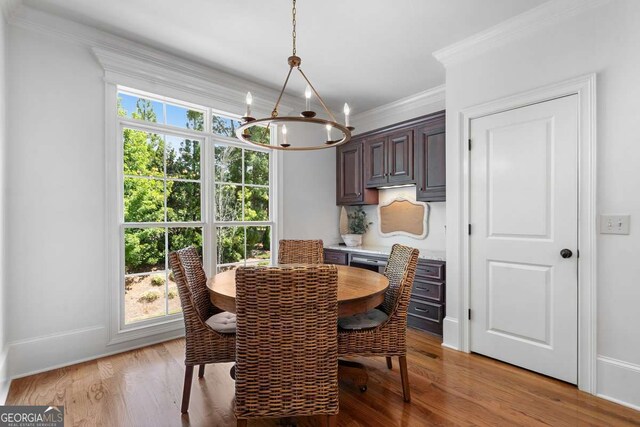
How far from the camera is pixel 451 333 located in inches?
116

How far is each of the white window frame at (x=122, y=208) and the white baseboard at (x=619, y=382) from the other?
11.0 feet

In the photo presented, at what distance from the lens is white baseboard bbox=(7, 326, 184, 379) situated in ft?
7.75

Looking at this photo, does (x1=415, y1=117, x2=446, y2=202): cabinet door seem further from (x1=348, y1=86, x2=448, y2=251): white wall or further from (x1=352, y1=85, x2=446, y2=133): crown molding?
(x1=352, y1=85, x2=446, y2=133): crown molding

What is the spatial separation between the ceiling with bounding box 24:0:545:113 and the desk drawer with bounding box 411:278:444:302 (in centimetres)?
221

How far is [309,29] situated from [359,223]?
269cm

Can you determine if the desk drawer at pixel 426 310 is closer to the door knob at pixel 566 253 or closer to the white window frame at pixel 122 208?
the door knob at pixel 566 253

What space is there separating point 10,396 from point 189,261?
1433 millimetres

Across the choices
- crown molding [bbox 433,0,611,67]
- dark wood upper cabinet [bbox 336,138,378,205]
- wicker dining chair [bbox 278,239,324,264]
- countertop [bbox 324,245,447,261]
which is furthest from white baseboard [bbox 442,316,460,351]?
crown molding [bbox 433,0,611,67]

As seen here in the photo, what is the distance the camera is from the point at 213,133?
137 inches

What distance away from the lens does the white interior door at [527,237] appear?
7.54 feet

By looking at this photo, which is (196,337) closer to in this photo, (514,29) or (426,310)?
(426,310)

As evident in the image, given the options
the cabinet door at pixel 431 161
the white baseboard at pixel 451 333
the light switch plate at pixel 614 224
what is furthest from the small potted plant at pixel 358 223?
the light switch plate at pixel 614 224

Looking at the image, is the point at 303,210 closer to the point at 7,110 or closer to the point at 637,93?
the point at 7,110

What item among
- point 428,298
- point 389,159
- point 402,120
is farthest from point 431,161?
point 428,298
